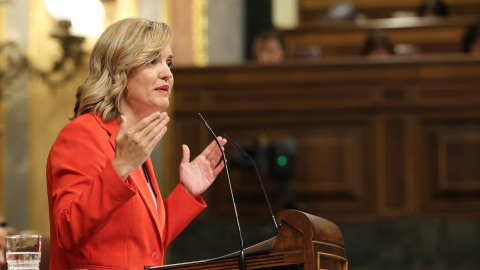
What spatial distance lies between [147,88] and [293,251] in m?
0.63

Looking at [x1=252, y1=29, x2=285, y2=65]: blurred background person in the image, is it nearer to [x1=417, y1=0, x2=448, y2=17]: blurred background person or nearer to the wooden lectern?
[x1=417, y1=0, x2=448, y2=17]: blurred background person

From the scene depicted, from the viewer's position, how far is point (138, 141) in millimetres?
1762

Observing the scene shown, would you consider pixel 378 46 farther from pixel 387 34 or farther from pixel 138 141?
pixel 138 141

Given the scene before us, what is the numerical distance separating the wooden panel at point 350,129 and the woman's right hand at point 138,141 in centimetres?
358

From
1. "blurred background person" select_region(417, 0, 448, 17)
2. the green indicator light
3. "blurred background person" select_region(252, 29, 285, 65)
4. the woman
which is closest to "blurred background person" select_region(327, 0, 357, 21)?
"blurred background person" select_region(417, 0, 448, 17)

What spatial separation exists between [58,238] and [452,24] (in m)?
5.99

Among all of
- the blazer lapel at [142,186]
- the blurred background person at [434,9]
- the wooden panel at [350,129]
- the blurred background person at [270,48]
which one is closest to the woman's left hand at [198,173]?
the blazer lapel at [142,186]

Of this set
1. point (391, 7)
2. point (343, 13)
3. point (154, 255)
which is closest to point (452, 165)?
point (343, 13)

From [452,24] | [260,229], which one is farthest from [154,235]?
[452,24]

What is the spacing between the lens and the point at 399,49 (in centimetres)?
695

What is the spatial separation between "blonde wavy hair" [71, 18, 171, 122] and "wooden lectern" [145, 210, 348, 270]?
51 centimetres

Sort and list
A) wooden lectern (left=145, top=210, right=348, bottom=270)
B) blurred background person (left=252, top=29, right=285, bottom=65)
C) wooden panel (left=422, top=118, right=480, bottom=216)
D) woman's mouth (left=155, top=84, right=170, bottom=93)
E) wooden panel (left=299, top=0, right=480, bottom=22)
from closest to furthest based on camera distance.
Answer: wooden lectern (left=145, top=210, right=348, bottom=270) < woman's mouth (left=155, top=84, right=170, bottom=93) < wooden panel (left=422, top=118, right=480, bottom=216) < blurred background person (left=252, top=29, right=285, bottom=65) < wooden panel (left=299, top=0, right=480, bottom=22)

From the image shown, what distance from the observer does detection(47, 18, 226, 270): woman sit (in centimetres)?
178

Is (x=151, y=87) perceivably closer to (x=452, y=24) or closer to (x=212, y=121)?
(x=212, y=121)
